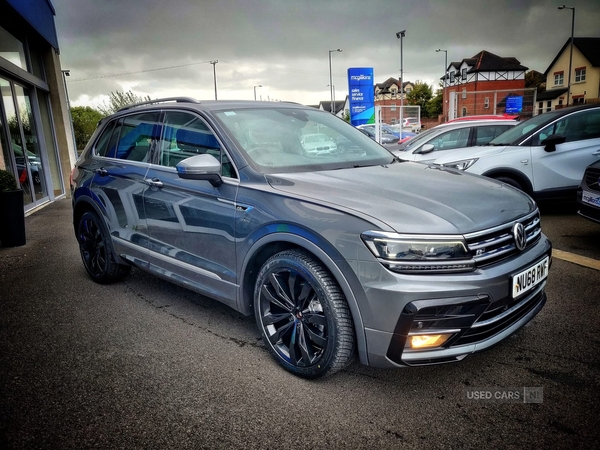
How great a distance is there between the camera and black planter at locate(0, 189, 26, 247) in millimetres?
6605

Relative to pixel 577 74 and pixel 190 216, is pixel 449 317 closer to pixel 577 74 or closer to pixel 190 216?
pixel 190 216

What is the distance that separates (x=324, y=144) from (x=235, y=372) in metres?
1.82

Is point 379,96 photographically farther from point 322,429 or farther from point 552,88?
point 322,429

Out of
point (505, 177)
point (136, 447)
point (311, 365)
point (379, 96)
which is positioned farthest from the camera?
point (379, 96)

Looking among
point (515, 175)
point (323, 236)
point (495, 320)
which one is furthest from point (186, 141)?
point (515, 175)

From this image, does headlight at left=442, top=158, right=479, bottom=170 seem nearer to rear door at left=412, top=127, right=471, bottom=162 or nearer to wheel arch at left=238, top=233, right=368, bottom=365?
rear door at left=412, top=127, right=471, bottom=162

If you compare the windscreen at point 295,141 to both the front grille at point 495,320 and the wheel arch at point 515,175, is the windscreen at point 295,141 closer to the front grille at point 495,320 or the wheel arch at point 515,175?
the front grille at point 495,320

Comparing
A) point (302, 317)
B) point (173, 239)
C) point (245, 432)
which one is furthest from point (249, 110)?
point (245, 432)

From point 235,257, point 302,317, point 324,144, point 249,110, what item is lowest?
point 302,317

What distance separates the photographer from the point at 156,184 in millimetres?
3602

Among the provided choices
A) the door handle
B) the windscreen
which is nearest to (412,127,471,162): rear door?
the windscreen

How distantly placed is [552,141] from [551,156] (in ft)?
0.85

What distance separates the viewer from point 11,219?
263 inches

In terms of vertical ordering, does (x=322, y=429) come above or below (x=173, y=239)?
below
